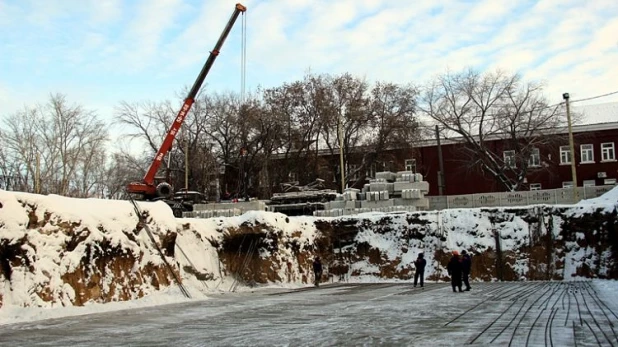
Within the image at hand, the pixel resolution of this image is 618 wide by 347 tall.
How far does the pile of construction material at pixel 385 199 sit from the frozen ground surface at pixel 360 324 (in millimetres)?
18314

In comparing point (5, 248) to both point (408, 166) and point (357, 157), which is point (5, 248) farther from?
point (408, 166)

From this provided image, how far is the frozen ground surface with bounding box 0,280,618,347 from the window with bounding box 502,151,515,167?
33000mm

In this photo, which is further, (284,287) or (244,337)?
(284,287)

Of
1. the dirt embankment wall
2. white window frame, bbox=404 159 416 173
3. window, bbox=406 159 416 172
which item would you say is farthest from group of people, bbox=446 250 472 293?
window, bbox=406 159 416 172

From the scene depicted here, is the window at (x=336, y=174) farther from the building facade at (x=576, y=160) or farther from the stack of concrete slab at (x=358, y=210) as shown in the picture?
the stack of concrete slab at (x=358, y=210)

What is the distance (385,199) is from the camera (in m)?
Result: 39.2

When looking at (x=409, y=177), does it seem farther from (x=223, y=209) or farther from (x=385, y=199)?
(x=223, y=209)

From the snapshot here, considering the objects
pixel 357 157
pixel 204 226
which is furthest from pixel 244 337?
pixel 357 157

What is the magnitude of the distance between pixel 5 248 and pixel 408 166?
46243 millimetres

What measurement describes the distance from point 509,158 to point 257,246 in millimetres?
31149

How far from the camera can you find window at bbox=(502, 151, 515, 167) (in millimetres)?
51841

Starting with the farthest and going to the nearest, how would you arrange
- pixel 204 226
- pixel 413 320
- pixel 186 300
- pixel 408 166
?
pixel 408 166 → pixel 204 226 → pixel 186 300 → pixel 413 320

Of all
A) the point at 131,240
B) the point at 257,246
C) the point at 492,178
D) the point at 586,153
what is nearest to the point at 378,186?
the point at 257,246

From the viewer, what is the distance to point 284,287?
3033 cm
